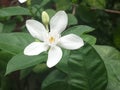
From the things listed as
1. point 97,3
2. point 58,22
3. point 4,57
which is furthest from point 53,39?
point 97,3

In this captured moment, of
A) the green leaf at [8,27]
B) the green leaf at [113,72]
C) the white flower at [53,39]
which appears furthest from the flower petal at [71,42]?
the green leaf at [8,27]

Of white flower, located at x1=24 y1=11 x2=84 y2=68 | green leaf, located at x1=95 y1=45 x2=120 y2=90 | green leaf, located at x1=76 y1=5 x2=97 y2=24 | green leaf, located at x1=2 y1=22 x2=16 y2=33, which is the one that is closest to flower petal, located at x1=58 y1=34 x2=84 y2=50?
white flower, located at x1=24 y1=11 x2=84 y2=68

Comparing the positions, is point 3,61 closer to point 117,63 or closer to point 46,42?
point 46,42

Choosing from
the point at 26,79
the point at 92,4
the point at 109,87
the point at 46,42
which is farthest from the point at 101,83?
the point at 92,4

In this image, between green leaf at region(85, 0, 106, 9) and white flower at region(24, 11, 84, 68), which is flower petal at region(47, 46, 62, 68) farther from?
green leaf at region(85, 0, 106, 9)

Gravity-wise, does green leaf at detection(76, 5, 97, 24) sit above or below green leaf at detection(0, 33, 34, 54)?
below

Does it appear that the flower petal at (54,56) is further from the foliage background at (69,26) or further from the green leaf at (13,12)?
the green leaf at (13,12)

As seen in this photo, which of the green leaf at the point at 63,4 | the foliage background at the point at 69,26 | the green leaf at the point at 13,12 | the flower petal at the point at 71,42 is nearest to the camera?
the flower petal at the point at 71,42
